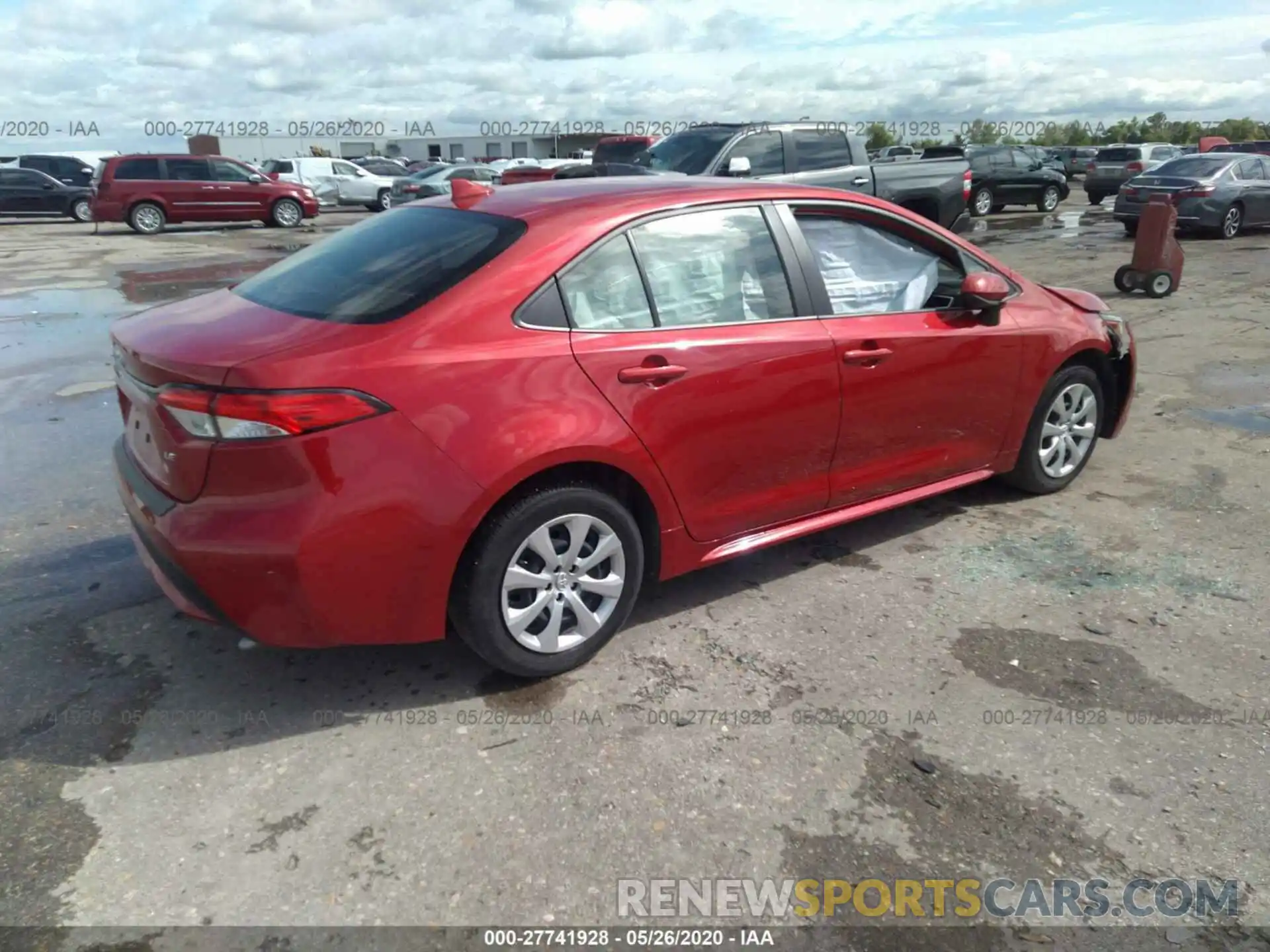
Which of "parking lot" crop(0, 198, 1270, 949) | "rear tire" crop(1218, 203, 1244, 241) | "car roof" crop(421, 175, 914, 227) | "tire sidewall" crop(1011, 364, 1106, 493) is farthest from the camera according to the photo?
"rear tire" crop(1218, 203, 1244, 241)

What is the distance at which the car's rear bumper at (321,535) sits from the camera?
110 inches

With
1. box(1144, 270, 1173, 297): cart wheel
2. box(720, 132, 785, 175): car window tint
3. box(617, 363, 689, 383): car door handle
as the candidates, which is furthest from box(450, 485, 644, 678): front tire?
box(1144, 270, 1173, 297): cart wheel

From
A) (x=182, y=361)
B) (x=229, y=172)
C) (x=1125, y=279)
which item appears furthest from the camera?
(x=229, y=172)

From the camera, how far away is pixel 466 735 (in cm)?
307

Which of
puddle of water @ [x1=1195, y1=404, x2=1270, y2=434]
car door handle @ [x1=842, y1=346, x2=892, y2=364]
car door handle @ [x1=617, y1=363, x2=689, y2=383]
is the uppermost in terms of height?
car door handle @ [x1=617, y1=363, x2=689, y2=383]

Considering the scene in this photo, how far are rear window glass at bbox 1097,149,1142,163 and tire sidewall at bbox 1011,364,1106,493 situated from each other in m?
25.0

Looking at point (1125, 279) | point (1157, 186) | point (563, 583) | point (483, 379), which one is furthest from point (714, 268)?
point (1157, 186)

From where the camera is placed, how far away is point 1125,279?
1143 centimetres

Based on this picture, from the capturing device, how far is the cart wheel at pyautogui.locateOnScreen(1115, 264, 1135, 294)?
11.3 m

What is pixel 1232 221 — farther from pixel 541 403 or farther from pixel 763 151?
pixel 541 403

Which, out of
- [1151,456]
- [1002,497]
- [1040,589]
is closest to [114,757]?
[1040,589]

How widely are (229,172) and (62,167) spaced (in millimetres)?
8318

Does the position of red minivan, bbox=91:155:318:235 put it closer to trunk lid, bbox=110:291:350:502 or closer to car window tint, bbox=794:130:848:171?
car window tint, bbox=794:130:848:171

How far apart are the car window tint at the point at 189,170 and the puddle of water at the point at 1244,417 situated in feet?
69.7
